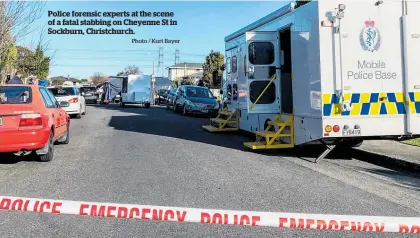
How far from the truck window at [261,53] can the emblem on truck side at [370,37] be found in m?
2.59

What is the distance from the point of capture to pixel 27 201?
→ 3213mm

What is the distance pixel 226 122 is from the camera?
13.4 metres

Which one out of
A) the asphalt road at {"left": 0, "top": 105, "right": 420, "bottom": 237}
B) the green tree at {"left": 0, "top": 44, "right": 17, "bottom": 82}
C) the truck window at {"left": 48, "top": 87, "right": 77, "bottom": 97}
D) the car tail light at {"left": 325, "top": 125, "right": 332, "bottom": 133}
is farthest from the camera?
the truck window at {"left": 48, "top": 87, "right": 77, "bottom": 97}

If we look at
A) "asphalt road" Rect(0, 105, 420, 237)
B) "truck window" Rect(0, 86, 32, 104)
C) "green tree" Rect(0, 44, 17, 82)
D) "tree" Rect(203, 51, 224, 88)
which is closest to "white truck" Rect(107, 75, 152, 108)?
"green tree" Rect(0, 44, 17, 82)

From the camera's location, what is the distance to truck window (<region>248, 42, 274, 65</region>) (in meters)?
9.98

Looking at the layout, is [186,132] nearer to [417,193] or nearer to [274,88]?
[274,88]

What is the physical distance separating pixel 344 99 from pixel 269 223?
17.4 feet

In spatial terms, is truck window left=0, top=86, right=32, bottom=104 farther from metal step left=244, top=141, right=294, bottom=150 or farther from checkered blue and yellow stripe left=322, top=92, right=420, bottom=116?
checkered blue and yellow stripe left=322, top=92, right=420, bottom=116

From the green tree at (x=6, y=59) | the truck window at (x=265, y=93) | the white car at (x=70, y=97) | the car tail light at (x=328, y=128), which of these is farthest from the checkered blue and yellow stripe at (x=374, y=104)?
the green tree at (x=6, y=59)

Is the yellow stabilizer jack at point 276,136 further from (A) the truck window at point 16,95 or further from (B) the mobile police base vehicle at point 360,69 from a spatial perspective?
(A) the truck window at point 16,95

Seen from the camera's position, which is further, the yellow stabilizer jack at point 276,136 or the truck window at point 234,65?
the truck window at point 234,65

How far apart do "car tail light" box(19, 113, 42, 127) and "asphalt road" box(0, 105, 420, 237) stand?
0.83m

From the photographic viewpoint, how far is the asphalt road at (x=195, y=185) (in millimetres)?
4449

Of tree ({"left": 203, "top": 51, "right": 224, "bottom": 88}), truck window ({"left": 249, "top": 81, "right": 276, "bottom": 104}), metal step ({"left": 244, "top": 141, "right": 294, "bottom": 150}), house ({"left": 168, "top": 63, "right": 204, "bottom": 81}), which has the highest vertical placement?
house ({"left": 168, "top": 63, "right": 204, "bottom": 81})
